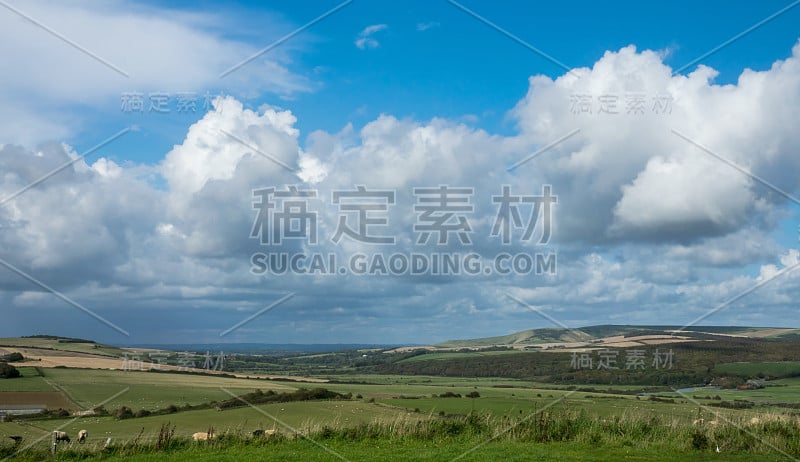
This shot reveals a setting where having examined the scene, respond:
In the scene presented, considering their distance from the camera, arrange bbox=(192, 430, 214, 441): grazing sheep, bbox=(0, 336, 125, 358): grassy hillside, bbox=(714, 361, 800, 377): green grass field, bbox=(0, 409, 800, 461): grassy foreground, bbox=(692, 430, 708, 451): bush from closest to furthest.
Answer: bbox=(0, 409, 800, 461): grassy foreground < bbox=(692, 430, 708, 451): bush < bbox=(192, 430, 214, 441): grazing sheep < bbox=(714, 361, 800, 377): green grass field < bbox=(0, 336, 125, 358): grassy hillside

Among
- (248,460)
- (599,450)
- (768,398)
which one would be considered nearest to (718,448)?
(599,450)

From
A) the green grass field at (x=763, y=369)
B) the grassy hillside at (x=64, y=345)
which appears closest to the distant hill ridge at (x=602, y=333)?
the green grass field at (x=763, y=369)

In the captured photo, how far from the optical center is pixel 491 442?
721 inches

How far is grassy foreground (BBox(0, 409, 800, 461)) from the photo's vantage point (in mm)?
16375

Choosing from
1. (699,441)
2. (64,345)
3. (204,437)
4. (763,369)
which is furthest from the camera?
→ (64,345)

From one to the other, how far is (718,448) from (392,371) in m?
103

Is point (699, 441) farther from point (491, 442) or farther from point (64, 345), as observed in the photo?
point (64, 345)

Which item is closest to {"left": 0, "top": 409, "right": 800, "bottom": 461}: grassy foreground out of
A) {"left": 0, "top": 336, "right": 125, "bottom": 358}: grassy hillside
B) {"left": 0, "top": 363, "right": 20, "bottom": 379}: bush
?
{"left": 0, "top": 363, "right": 20, "bottom": 379}: bush

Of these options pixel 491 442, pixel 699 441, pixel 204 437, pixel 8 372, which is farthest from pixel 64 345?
pixel 699 441

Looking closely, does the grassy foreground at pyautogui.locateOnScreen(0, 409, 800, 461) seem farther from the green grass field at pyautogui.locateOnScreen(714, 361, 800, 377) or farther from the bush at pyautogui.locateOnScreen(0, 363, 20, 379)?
the green grass field at pyautogui.locateOnScreen(714, 361, 800, 377)

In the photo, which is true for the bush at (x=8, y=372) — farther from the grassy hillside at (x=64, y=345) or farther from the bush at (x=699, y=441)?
the bush at (x=699, y=441)

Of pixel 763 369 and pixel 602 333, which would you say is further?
pixel 602 333

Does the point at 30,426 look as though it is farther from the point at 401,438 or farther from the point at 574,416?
the point at 574,416

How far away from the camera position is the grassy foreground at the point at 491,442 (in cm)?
1638
